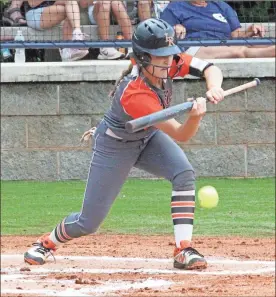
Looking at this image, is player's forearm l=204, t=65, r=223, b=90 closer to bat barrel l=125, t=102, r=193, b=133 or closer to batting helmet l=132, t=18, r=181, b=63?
batting helmet l=132, t=18, r=181, b=63

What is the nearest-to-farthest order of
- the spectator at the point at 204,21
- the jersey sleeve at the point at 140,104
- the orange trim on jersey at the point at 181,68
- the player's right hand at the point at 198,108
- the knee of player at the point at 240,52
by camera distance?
the player's right hand at the point at 198,108 → the jersey sleeve at the point at 140,104 → the orange trim on jersey at the point at 181,68 → the spectator at the point at 204,21 → the knee of player at the point at 240,52

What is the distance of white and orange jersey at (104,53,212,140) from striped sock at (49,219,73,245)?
0.90 metres

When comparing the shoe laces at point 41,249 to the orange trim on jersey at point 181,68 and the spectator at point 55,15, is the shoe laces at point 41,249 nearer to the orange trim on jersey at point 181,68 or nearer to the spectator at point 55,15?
the orange trim on jersey at point 181,68

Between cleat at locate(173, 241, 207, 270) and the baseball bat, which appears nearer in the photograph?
the baseball bat

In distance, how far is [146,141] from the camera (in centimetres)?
576

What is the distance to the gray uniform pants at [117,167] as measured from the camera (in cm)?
570

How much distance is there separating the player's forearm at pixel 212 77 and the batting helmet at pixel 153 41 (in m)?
0.27

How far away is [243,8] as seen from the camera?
11.5m

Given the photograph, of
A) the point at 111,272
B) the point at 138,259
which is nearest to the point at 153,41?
the point at 111,272

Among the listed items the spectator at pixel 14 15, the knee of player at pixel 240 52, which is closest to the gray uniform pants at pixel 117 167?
the knee of player at pixel 240 52

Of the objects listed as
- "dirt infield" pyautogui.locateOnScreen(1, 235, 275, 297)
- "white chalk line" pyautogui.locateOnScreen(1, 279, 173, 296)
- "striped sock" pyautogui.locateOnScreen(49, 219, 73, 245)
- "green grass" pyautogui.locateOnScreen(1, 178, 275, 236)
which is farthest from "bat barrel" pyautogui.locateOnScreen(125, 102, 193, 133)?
"green grass" pyautogui.locateOnScreen(1, 178, 275, 236)

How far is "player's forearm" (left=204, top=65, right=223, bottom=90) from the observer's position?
5.30 metres

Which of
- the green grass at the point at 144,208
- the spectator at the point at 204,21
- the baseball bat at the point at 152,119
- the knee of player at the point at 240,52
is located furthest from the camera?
the knee of player at the point at 240,52

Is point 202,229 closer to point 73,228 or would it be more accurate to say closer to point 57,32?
point 73,228
